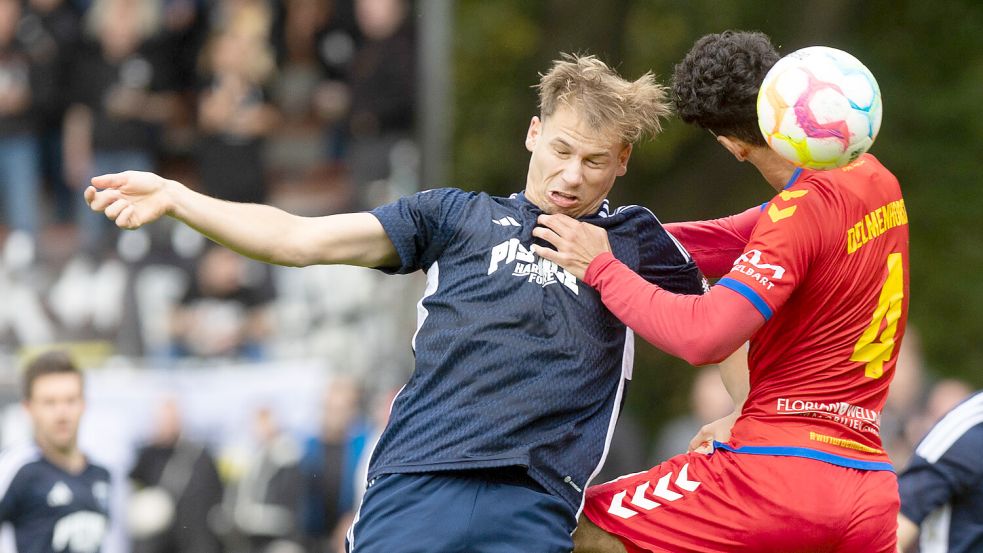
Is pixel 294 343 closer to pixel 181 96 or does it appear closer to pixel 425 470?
pixel 181 96

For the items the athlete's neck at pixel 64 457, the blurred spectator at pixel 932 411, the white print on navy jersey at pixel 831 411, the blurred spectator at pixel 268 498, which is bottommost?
the blurred spectator at pixel 268 498

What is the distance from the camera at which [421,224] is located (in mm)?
4887

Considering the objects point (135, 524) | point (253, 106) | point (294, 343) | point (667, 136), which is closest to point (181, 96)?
point (253, 106)

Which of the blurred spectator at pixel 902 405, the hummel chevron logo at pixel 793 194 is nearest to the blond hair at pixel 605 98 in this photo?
the hummel chevron logo at pixel 793 194

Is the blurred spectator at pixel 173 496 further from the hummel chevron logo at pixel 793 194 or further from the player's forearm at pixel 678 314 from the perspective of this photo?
the hummel chevron logo at pixel 793 194

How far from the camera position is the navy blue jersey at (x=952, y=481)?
609cm

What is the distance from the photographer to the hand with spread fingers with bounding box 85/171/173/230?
14.6 ft

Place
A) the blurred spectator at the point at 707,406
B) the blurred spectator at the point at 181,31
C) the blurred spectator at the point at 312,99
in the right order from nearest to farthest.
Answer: the blurred spectator at the point at 707,406, the blurred spectator at the point at 312,99, the blurred spectator at the point at 181,31

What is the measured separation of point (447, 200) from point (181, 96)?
25.9ft

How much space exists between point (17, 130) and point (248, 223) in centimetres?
833

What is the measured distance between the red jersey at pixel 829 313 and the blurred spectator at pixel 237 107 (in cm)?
790

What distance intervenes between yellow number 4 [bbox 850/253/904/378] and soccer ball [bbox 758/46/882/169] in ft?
1.67

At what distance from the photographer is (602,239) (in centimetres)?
495

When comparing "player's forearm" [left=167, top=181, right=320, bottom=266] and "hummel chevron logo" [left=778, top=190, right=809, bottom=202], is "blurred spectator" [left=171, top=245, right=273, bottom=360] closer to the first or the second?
"player's forearm" [left=167, top=181, right=320, bottom=266]
